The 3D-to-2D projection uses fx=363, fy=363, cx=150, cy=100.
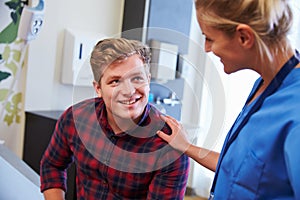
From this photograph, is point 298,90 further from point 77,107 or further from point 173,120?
point 77,107

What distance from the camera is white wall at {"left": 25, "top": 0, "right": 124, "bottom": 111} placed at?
174 centimetres

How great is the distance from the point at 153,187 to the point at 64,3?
4.08 ft

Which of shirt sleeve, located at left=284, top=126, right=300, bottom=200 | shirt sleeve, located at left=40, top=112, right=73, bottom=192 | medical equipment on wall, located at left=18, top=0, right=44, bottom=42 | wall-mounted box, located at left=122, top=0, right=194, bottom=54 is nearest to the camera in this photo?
shirt sleeve, located at left=284, top=126, right=300, bottom=200

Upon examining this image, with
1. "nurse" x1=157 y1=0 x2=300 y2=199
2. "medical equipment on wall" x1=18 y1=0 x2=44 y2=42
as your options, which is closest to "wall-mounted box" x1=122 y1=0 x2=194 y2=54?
"medical equipment on wall" x1=18 y1=0 x2=44 y2=42

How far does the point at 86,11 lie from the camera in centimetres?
193

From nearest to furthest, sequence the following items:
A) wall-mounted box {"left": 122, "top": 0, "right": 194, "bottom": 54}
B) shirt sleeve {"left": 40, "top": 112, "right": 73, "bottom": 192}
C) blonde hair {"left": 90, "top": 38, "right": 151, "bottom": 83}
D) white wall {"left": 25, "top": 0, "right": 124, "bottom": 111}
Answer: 1. blonde hair {"left": 90, "top": 38, "right": 151, "bottom": 83}
2. shirt sleeve {"left": 40, "top": 112, "right": 73, "bottom": 192}
3. white wall {"left": 25, "top": 0, "right": 124, "bottom": 111}
4. wall-mounted box {"left": 122, "top": 0, "right": 194, "bottom": 54}

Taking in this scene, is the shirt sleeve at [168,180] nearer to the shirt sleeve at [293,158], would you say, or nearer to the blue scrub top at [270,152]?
the blue scrub top at [270,152]

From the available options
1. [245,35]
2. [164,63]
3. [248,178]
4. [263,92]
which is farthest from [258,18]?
[164,63]

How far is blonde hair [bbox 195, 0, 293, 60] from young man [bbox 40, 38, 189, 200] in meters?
0.31

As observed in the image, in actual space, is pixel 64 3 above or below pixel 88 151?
above

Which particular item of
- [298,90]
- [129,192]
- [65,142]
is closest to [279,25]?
[298,90]

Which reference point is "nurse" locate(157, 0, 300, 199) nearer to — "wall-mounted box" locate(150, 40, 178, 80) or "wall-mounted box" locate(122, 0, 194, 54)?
"wall-mounted box" locate(150, 40, 178, 80)

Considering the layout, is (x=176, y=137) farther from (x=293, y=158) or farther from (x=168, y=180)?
(x=293, y=158)

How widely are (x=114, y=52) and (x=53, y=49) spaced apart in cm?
103
